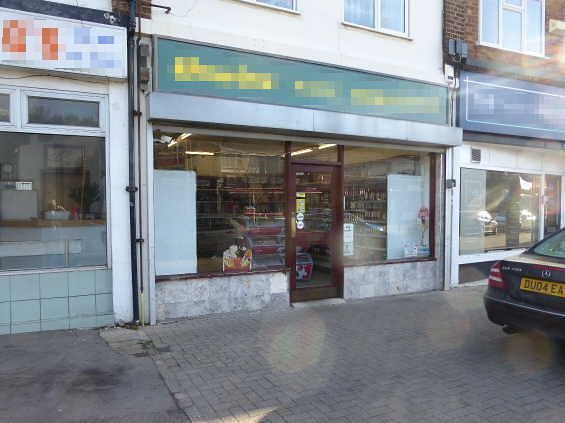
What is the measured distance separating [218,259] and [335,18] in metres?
4.09

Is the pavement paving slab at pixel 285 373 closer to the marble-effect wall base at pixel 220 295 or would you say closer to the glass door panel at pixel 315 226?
the marble-effect wall base at pixel 220 295

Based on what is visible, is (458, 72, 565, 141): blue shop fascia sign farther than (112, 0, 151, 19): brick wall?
Yes

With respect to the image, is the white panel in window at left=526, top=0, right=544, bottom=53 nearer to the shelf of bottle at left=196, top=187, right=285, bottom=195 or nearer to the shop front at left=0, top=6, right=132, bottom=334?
the shelf of bottle at left=196, top=187, right=285, bottom=195

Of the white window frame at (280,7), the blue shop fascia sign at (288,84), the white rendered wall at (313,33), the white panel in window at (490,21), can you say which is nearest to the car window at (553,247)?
the blue shop fascia sign at (288,84)

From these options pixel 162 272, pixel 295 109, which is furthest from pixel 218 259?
pixel 295 109

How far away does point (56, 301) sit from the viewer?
557 cm

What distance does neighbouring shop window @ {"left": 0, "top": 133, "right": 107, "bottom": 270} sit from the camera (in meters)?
5.45

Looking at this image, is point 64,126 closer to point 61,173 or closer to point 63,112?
point 63,112

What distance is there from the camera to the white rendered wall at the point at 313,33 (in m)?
6.09

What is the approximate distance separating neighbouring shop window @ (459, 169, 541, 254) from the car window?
339 centimetres

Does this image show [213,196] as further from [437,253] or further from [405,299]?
[437,253]

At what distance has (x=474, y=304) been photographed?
24.0ft

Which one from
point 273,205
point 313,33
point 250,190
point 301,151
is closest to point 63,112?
point 250,190

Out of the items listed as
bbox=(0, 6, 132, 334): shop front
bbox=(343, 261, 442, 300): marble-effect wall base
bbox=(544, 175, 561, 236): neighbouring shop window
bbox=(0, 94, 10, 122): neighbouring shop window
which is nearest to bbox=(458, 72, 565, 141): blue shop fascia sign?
bbox=(544, 175, 561, 236): neighbouring shop window
